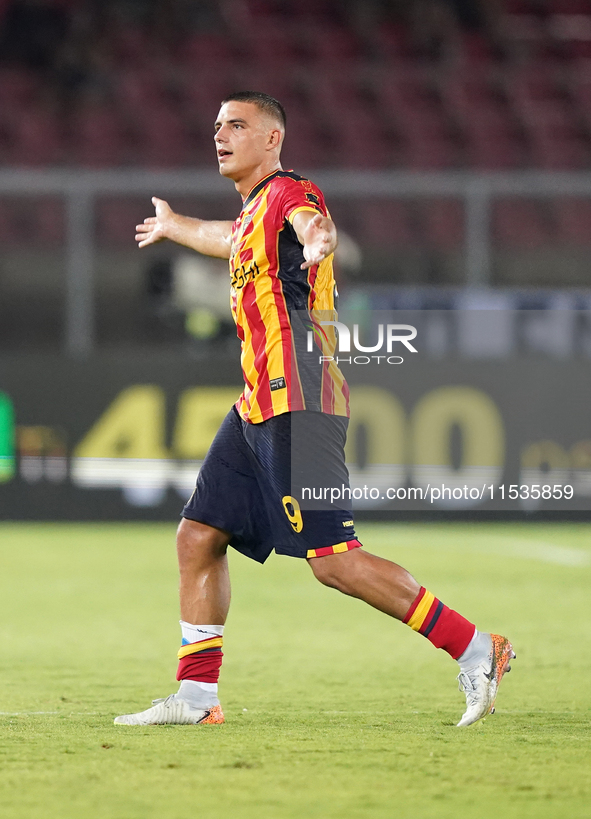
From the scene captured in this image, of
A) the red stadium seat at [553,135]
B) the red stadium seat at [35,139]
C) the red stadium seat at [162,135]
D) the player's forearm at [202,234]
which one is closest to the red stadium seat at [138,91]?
the red stadium seat at [162,135]

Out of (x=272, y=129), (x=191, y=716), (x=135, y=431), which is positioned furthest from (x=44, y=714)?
(x=135, y=431)

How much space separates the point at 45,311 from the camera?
11953mm

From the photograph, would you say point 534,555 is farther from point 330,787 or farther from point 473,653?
point 330,787

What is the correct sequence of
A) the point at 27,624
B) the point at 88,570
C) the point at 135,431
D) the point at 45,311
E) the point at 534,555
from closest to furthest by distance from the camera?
the point at 27,624 < the point at 88,570 < the point at 534,555 < the point at 135,431 < the point at 45,311

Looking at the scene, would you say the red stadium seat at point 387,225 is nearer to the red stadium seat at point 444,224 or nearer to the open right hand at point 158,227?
the red stadium seat at point 444,224

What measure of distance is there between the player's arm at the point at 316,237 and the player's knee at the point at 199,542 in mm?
928

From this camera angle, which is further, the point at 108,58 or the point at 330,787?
the point at 108,58

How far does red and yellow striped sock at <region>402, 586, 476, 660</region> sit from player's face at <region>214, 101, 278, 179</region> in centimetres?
147

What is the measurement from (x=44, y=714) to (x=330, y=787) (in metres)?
1.33

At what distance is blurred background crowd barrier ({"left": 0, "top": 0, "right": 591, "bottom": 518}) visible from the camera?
9.88 m

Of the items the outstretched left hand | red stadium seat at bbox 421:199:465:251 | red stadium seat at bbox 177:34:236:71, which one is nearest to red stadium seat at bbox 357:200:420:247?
red stadium seat at bbox 421:199:465:251

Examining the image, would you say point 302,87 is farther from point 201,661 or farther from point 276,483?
point 201,661

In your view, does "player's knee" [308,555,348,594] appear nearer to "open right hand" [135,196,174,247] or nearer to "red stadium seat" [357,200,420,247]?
"open right hand" [135,196,174,247]

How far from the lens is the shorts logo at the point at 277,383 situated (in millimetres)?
3967
